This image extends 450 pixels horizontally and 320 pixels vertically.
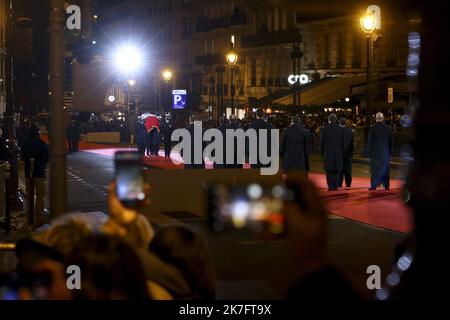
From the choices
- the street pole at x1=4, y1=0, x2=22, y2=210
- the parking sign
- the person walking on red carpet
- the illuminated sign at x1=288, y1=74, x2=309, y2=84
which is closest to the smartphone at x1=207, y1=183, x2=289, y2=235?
the street pole at x1=4, y1=0, x2=22, y2=210

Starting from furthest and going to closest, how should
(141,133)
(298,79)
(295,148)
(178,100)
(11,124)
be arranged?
(178,100)
(298,79)
(141,133)
(11,124)
(295,148)

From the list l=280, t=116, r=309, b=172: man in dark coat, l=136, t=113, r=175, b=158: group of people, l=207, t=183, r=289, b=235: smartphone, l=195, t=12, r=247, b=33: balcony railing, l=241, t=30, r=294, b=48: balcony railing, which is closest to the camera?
l=207, t=183, r=289, b=235: smartphone

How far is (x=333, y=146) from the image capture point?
2253 centimetres

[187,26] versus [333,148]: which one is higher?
[187,26]

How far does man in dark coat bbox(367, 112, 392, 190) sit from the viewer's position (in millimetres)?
22453

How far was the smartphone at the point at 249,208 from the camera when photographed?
2861 millimetres

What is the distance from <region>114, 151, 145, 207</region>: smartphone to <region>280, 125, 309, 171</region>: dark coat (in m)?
17.0

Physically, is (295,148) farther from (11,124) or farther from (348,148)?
(11,124)

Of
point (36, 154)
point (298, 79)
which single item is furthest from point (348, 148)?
point (298, 79)

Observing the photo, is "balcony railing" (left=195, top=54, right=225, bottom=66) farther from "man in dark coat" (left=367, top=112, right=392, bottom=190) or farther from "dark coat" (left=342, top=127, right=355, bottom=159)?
"man in dark coat" (left=367, top=112, right=392, bottom=190)

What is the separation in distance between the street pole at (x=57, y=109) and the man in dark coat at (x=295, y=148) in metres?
12.6

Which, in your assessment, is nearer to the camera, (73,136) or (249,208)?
(249,208)

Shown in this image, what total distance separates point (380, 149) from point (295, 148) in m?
2.34
